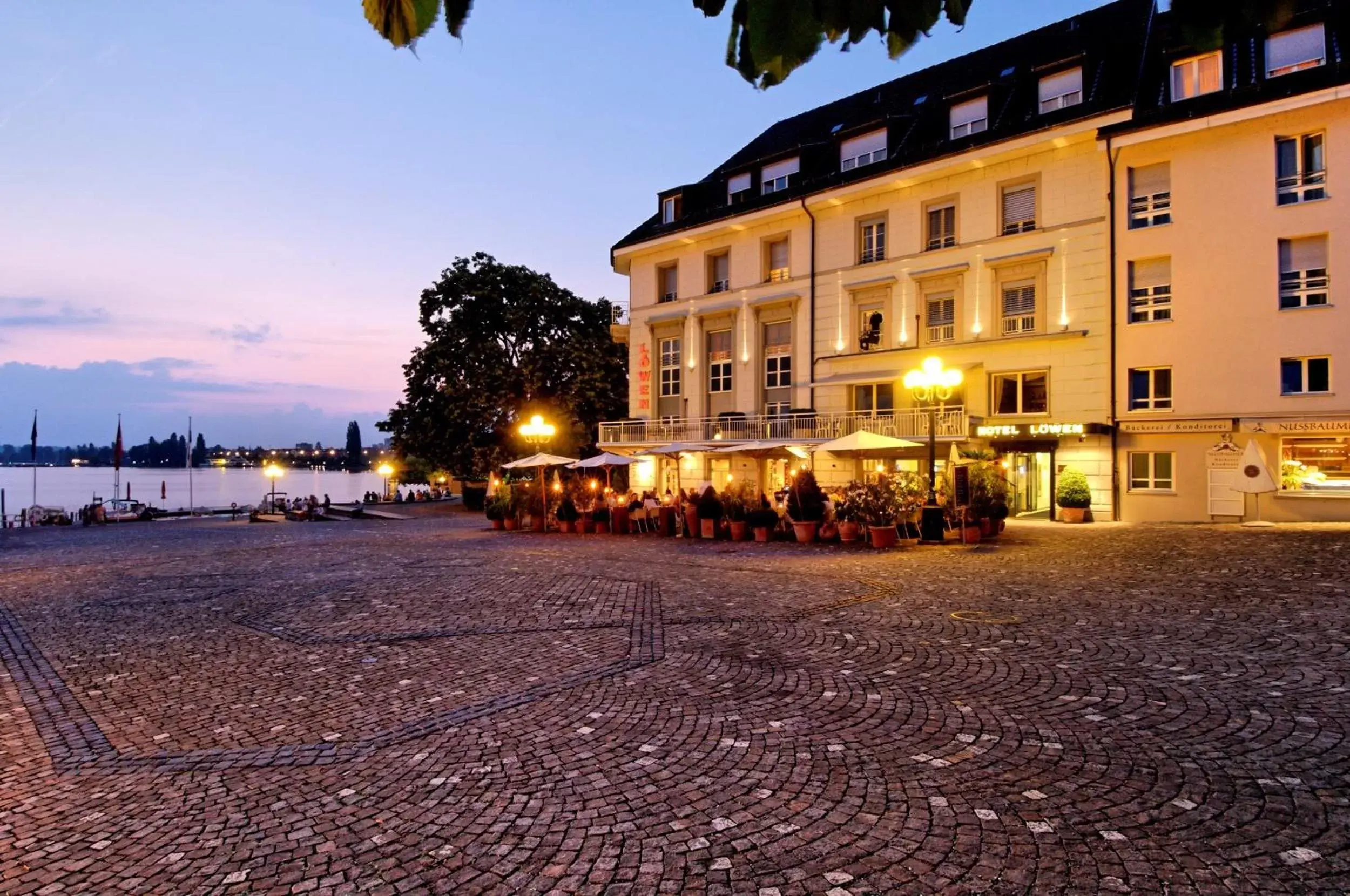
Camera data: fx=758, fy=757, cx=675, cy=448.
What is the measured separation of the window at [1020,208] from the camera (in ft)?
89.2

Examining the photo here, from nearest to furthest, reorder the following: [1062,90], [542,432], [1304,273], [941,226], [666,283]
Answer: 1. [1304,273]
2. [1062,90]
3. [542,432]
4. [941,226]
5. [666,283]

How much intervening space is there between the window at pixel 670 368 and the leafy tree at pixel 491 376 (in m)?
5.35

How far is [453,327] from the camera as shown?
42.8 metres

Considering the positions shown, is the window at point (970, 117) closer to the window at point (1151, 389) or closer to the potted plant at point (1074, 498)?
the window at point (1151, 389)

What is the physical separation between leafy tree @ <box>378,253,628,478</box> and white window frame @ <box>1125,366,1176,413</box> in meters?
26.1

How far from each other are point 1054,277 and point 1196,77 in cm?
713

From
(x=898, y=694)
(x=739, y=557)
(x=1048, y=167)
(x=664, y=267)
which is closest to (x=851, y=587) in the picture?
(x=739, y=557)

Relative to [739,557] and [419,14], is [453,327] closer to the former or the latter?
[739,557]

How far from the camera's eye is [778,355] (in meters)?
34.5

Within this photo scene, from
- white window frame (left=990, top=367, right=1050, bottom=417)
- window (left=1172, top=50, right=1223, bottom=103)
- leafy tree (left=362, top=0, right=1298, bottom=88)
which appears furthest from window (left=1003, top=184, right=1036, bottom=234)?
leafy tree (left=362, top=0, right=1298, bottom=88)

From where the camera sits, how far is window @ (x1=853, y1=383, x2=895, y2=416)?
3058 centimetres

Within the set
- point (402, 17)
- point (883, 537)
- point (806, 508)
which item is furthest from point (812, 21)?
point (806, 508)

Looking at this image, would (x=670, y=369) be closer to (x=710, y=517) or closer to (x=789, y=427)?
(x=789, y=427)

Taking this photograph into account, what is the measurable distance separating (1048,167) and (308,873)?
29.6 m
